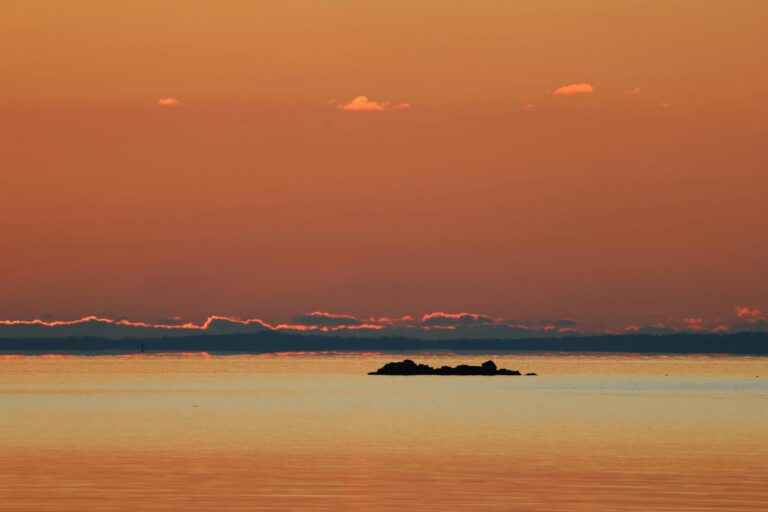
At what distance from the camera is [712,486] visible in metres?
54.6

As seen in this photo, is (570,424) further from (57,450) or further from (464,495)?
(464,495)

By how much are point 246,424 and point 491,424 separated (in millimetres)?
16151

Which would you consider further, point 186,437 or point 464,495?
point 186,437

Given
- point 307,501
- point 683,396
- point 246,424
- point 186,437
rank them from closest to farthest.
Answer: point 307,501
point 186,437
point 246,424
point 683,396

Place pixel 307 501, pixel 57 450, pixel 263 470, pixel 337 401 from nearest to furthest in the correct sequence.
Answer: pixel 307 501, pixel 263 470, pixel 57 450, pixel 337 401

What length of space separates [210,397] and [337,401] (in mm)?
20116

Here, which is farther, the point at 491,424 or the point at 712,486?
the point at 491,424

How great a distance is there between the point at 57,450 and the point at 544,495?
97.6ft

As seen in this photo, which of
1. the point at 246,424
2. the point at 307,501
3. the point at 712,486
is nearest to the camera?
the point at 307,501

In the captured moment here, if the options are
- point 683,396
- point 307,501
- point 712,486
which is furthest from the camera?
point 683,396

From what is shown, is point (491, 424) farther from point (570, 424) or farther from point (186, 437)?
point (186, 437)

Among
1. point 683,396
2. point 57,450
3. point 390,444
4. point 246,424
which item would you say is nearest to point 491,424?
point 246,424

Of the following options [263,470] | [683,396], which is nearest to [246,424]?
[263,470]

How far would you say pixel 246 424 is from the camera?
9762 cm
